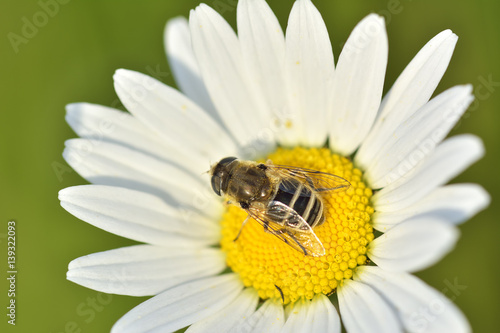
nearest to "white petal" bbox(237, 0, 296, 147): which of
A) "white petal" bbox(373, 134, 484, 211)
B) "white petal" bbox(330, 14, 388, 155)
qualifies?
"white petal" bbox(330, 14, 388, 155)

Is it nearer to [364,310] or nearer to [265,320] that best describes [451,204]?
[364,310]

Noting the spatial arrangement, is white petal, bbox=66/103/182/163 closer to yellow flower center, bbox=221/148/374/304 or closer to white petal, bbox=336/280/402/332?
yellow flower center, bbox=221/148/374/304

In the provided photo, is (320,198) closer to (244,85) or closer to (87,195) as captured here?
(244,85)

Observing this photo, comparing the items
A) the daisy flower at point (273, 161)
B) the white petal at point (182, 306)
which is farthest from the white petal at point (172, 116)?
the white petal at point (182, 306)

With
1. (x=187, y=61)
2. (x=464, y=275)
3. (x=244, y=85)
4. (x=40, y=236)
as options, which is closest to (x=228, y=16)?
(x=187, y=61)

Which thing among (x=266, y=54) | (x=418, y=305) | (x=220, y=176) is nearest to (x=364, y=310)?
(x=418, y=305)
